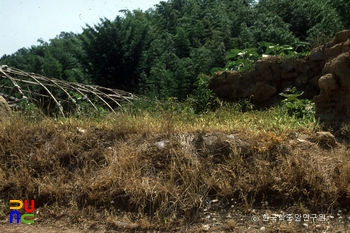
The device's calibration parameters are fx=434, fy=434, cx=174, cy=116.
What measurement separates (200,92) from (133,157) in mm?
4616

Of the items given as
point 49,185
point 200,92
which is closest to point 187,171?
point 49,185

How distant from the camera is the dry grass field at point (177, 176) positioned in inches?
191

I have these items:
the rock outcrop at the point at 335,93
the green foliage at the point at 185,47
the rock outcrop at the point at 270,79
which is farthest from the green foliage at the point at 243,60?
the rock outcrop at the point at 335,93

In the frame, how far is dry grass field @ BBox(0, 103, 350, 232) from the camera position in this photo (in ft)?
15.9

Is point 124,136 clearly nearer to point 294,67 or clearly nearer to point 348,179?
point 348,179

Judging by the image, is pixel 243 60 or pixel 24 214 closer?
pixel 24 214

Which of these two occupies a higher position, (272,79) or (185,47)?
(185,47)

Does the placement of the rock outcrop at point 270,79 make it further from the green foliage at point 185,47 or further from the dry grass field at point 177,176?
the dry grass field at point 177,176

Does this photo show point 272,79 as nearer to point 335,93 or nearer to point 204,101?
point 204,101

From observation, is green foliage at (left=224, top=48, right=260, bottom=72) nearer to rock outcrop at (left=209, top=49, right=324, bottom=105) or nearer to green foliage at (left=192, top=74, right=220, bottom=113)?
rock outcrop at (left=209, top=49, right=324, bottom=105)

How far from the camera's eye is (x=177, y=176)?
5312 millimetres

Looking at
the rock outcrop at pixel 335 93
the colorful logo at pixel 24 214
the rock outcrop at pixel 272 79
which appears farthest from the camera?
the rock outcrop at pixel 272 79

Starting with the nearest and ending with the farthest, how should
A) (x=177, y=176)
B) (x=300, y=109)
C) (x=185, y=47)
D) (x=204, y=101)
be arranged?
1. (x=177, y=176)
2. (x=300, y=109)
3. (x=204, y=101)
4. (x=185, y=47)

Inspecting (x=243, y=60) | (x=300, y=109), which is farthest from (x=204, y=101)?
(x=300, y=109)
